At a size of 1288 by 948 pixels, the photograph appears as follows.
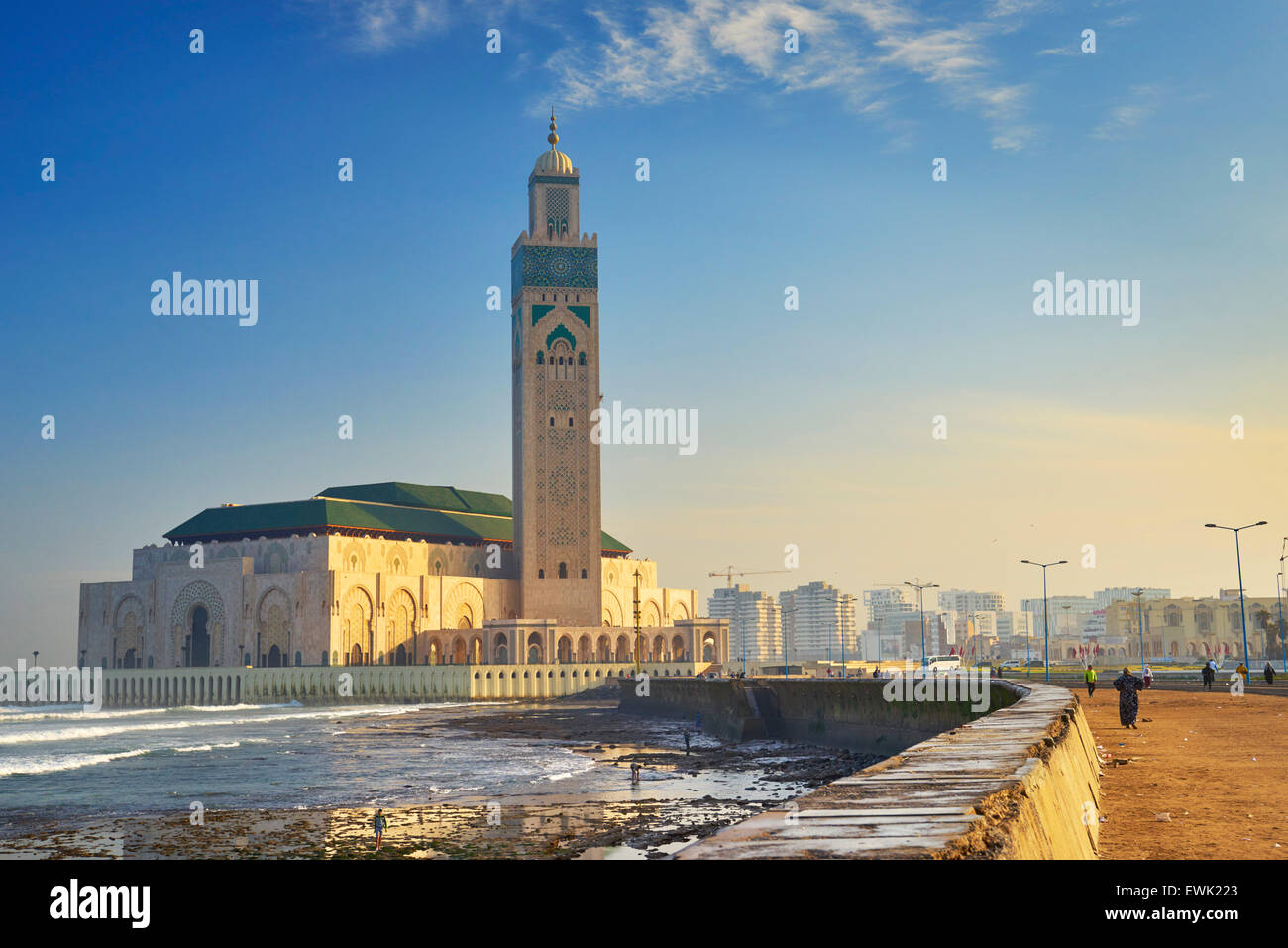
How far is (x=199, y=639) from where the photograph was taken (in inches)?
3957

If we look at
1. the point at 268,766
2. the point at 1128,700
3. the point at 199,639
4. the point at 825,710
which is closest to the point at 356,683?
the point at 199,639

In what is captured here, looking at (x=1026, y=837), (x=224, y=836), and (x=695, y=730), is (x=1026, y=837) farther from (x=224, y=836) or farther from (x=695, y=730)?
(x=695, y=730)

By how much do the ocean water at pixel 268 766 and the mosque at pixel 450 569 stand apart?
25.4m

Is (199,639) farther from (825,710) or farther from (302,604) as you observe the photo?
(825,710)

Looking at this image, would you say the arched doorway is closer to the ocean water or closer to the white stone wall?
the white stone wall

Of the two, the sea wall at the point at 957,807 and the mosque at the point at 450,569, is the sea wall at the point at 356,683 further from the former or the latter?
the sea wall at the point at 957,807

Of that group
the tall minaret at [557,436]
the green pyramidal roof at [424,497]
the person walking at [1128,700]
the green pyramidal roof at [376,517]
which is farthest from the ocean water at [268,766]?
the green pyramidal roof at [424,497]

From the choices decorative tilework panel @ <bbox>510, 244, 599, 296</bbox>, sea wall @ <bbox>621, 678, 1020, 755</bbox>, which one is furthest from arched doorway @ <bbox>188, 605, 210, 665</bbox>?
sea wall @ <bbox>621, 678, 1020, 755</bbox>

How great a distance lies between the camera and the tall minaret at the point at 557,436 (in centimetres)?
10688

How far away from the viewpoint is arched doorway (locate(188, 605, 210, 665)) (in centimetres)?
9981

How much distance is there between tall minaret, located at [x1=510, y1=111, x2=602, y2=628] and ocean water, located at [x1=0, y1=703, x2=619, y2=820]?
36435 millimetres

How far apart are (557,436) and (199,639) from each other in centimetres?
3635
